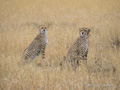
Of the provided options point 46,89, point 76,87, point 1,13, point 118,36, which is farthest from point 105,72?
point 1,13

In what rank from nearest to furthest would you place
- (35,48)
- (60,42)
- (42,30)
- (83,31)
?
1. (83,31)
2. (35,48)
3. (42,30)
4. (60,42)

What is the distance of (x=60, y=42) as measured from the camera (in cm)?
412

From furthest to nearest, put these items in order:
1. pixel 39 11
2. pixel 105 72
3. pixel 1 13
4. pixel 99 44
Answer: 1. pixel 39 11
2. pixel 1 13
3. pixel 99 44
4. pixel 105 72

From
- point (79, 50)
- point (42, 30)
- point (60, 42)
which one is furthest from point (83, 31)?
point (60, 42)

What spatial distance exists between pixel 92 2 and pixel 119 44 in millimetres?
2551

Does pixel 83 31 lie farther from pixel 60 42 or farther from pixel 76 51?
pixel 60 42

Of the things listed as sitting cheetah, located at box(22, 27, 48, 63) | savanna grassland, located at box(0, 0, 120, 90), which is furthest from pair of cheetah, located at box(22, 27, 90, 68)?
savanna grassland, located at box(0, 0, 120, 90)

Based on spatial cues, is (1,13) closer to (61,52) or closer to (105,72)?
(61,52)

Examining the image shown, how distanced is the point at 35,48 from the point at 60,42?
80 cm

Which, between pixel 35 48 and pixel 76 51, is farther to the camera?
pixel 35 48

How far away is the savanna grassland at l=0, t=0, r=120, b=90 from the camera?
7.20 ft

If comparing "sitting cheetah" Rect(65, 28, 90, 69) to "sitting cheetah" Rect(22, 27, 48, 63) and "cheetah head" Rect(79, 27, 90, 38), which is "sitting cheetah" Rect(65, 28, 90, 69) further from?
"sitting cheetah" Rect(22, 27, 48, 63)

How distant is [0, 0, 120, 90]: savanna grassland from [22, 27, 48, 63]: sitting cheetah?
0.14 m

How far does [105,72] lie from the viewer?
2723 millimetres
